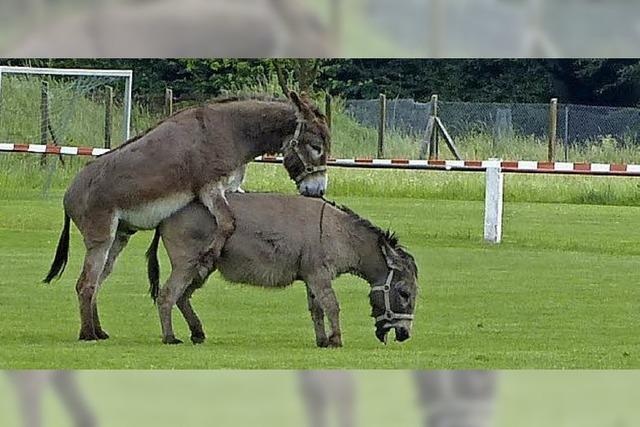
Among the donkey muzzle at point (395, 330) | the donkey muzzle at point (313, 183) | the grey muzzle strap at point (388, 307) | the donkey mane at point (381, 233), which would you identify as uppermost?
the donkey muzzle at point (313, 183)

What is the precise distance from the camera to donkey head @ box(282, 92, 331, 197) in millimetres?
6395

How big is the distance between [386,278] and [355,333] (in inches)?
15.7

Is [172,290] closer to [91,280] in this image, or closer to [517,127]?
[91,280]

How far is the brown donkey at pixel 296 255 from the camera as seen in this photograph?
21.6ft

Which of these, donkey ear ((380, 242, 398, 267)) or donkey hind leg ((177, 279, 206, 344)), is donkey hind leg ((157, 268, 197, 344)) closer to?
donkey hind leg ((177, 279, 206, 344))

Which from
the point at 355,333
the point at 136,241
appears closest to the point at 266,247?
the point at 355,333

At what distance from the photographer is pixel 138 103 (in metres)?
8.02

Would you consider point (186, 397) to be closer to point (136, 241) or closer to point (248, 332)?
point (248, 332)

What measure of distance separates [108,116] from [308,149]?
4.06 metres

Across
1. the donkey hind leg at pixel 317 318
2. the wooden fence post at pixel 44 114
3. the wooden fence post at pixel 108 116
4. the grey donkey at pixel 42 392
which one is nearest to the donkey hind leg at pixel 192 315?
the donkey hind leg at pixel 317 318

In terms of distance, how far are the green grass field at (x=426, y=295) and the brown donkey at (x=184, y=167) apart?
55 centimetres

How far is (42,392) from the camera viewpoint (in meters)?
2.72

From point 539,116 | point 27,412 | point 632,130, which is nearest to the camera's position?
point 27,412

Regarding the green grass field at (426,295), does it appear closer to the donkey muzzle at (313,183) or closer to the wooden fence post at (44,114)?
the wooden fence post at (44,114)
